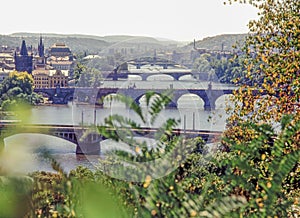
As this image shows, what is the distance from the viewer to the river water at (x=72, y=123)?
0.67m

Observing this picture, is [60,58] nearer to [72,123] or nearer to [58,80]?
[58,80]

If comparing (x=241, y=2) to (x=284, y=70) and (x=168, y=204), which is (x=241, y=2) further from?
(x=168, y=204)

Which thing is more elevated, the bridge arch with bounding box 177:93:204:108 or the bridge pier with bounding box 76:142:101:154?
the bridge arch with bounding box 177:93:204:108

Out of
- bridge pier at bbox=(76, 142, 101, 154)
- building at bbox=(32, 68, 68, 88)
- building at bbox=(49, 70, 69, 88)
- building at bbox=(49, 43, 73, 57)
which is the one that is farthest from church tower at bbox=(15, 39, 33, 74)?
bridge pier at bbox=(76, 142, 101, 154)

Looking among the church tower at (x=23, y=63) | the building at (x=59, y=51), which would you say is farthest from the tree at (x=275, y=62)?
the building at (x=59, y=51)

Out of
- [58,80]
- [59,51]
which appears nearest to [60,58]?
[59,51]

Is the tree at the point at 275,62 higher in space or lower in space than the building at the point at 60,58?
higher

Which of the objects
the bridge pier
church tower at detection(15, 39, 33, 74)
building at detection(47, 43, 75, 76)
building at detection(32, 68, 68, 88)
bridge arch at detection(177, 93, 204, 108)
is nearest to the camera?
the bridge pier

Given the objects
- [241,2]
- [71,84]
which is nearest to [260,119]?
[241,2]

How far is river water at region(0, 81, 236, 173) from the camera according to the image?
2.20 feet

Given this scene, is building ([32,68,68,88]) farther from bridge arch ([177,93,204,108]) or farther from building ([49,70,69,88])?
bridge arch ([177,93,204,108])

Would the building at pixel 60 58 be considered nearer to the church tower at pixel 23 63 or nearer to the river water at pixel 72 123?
the church tower at pixel 23 63

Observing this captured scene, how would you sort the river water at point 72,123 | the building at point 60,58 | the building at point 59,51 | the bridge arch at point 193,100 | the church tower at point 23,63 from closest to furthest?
the river water at point 72,123 < the bridge arch at point 193,100 < the church tower at point 23,63 < the building at point 60,58 < the building at point 59,51

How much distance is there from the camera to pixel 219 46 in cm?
1509
